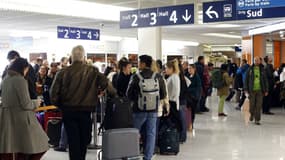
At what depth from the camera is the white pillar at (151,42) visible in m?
10.1

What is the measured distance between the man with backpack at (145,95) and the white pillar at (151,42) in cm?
500

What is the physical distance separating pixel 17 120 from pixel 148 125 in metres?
1.65

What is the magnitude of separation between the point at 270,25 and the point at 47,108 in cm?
1106

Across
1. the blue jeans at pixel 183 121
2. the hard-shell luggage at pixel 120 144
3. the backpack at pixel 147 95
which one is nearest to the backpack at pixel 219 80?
the blue jeans at pixel 183 121

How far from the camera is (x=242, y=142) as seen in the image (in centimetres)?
704

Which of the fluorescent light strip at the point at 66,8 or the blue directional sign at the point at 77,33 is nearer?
the fluorescent light strip at the point at 66,8

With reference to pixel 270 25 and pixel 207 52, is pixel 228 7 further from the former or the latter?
pixel 207 52

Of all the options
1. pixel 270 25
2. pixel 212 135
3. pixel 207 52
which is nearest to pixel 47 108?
pixel 212 135

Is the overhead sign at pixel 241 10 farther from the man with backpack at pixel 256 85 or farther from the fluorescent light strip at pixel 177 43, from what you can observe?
the fluorescent light strip at pixel 177 43

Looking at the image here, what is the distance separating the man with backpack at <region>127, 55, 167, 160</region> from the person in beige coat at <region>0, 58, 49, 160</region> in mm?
1260

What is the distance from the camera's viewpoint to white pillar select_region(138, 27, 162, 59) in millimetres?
10133

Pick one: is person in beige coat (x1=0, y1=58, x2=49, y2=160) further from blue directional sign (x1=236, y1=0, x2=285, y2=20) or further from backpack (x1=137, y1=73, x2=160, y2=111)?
blue directional sign (x1=236, y1=0, x2=285, y2=20)

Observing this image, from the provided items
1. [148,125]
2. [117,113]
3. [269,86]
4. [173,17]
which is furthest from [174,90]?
[269,86]

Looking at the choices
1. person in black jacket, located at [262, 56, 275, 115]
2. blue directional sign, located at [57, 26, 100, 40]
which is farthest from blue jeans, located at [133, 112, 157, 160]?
blue directional sign, located at [57, 26, 100, 40]
